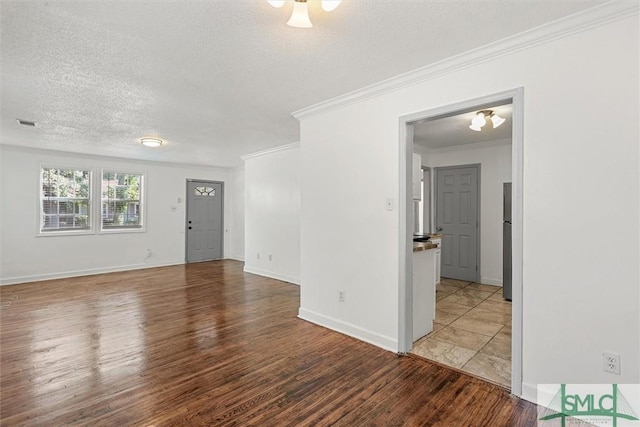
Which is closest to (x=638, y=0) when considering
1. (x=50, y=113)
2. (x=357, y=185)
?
(x=357, y=185)

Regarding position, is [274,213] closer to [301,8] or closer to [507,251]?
[507,251]

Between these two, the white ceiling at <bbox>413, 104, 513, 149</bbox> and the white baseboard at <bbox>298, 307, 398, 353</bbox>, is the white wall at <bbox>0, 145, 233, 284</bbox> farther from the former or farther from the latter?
the white ceiling at <bbox>413, 104, 513, 149</bbox>

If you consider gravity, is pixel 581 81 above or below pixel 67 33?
below

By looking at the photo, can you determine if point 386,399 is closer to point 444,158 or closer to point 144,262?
point 444,158

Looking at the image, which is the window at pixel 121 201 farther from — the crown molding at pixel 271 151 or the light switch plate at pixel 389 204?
the light switch plate at pixel 389 204

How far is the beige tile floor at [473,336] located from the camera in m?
2.64

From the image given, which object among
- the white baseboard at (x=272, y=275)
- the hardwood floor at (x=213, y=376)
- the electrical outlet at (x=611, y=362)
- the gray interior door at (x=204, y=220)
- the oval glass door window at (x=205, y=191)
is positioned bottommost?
the hardwood floor at (x=213, y=376)

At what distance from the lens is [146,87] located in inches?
120

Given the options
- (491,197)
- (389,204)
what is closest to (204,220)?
(389,204)

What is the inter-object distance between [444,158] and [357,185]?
3.72 meters

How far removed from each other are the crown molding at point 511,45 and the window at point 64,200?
618cm

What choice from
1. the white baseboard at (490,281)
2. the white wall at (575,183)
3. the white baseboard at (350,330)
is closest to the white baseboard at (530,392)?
the white wall at (575,183)

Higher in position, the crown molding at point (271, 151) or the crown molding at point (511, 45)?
the crown molding at point (271, 151)

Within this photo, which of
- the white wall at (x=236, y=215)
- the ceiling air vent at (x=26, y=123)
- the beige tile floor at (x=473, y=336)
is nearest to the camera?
the beige tile floor at (x=473, y=336)
